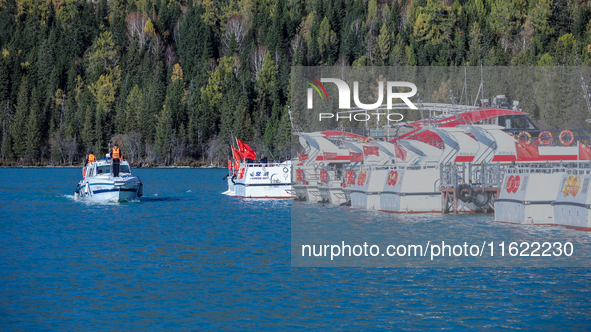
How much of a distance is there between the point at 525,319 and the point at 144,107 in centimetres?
15960

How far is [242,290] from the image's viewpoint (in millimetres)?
26062

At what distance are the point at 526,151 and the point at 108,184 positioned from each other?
3250 centimetres

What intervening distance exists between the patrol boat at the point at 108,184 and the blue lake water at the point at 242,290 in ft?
50.3

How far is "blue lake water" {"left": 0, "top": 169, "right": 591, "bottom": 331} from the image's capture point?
21.8 m

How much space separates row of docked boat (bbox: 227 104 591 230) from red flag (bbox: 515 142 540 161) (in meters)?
0.08

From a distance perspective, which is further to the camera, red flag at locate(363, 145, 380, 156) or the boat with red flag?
the boat with red flag

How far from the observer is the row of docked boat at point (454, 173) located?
39.6 meters

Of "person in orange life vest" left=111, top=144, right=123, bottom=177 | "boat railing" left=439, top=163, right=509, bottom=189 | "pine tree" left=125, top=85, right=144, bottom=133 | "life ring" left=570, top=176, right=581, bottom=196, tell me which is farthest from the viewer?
"pine tree" left=125, top=85, right=144, bottom=133

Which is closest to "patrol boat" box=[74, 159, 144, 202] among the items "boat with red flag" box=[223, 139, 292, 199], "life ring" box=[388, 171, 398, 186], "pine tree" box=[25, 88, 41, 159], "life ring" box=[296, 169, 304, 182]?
"boat with red flag" box=[223, 139, 292, 199]

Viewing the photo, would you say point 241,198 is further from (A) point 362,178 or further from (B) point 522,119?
(B) point 522,119

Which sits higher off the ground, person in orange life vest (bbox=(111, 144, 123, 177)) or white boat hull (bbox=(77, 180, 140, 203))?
person in orange life vest (bbox=(111, 144, 123, 177))

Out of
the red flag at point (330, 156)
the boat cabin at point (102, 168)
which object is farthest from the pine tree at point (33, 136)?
the boat cabin at point (102, 168)

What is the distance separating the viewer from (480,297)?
80.6ft

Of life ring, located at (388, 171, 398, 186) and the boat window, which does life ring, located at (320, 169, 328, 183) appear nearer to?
life ring, located at (388, 171, 398, 186)
